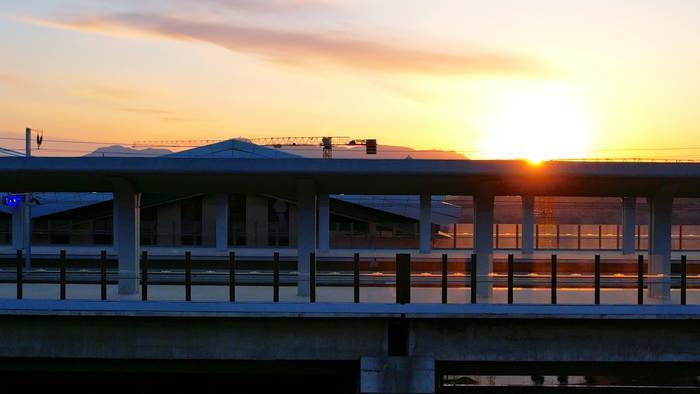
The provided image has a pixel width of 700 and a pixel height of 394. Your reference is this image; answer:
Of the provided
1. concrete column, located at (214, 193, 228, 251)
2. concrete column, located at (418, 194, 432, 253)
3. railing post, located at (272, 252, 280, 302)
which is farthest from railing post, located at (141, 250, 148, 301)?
concrete column, located at (214, 193, 228, 251)

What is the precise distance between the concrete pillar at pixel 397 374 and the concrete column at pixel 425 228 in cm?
2246

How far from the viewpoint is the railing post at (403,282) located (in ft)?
51.6

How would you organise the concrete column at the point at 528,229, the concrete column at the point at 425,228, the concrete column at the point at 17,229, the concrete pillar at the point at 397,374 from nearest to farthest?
the concrete pillar at the point at 397,374
the concrete column at the point at 528,229
the concrete column at the point at 425,228
the concrete column at the point at 17,229

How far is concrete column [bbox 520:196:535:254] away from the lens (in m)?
36.0

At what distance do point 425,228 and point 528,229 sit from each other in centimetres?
542

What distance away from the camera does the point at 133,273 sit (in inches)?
651

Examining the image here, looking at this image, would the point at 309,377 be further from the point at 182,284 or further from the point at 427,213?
the point at 427,213

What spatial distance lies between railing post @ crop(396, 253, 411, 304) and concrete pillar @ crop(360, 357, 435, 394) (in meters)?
1.29


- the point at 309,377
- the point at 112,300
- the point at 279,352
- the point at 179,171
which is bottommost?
the point at 309,377

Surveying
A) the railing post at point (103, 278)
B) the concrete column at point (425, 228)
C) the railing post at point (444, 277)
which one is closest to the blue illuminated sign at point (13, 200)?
the concrete column at point (425, 228)

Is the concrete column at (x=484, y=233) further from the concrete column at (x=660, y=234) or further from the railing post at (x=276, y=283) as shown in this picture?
the railing post at (x=276, y=283)

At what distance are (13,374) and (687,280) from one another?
17141 millimetres

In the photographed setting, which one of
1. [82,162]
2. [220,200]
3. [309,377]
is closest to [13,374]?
[82,162]

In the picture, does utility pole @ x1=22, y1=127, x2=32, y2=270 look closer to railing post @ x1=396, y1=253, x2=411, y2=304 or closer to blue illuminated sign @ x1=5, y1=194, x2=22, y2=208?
blue illuminated sign @ x1=5, y1=194, x2=22, y2=208
